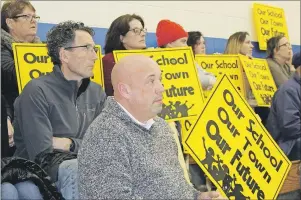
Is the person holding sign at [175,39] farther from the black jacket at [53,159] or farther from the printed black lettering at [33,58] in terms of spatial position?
the black jacket at [53,159]

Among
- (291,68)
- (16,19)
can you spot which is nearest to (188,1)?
(291,68)

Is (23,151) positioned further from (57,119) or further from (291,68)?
(291,68)

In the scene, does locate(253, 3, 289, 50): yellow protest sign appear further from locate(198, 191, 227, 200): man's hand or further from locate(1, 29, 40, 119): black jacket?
locate(198, 191, 227, 200): man's hand

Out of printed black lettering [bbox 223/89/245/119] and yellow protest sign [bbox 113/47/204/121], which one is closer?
printed black lettering [bbox 223/89/245/119]

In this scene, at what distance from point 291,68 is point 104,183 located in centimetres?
421

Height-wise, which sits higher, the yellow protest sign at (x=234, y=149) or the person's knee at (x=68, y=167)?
the person's knee at (x=68, y=167)

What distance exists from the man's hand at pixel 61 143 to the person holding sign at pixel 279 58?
A: 3.19m

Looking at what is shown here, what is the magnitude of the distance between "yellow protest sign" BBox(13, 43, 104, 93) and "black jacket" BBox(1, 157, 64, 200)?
991 mm

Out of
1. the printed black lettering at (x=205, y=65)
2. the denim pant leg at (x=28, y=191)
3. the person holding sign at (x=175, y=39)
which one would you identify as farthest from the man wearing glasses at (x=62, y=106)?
the printed black lettering at (x=205, y=65)

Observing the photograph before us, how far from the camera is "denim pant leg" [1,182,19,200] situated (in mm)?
2072

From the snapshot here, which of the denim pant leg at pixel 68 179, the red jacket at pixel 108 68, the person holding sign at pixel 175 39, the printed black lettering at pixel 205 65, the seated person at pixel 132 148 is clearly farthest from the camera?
the printed black lettering at pixel 205 65

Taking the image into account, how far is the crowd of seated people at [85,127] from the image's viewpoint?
1985 millimetres

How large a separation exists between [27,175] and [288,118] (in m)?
2.59

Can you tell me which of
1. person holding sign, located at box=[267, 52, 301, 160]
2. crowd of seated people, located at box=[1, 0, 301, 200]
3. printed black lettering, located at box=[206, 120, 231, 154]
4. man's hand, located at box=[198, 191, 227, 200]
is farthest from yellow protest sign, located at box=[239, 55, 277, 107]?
man's hand, located at box=[198, 191, 227, 200]
